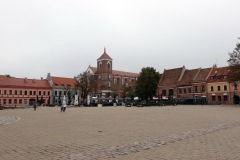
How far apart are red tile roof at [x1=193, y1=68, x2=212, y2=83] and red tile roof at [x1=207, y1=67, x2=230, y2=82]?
1.26 meters

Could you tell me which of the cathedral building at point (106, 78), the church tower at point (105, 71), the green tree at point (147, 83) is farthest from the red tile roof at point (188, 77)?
the church tower at point (105, 71)

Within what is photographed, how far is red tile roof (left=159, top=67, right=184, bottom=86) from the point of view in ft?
274

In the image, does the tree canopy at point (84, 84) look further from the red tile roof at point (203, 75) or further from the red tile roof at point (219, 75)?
the red tile roof at point (219, 75)

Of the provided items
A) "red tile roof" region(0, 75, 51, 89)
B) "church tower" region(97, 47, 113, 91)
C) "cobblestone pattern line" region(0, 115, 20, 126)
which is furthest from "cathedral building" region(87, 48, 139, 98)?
"cobblestone pattern line" region(0, 115, 20, 126)

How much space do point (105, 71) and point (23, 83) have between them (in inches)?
1468

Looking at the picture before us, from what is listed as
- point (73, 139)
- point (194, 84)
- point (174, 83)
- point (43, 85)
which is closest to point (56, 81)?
point (43, 85)

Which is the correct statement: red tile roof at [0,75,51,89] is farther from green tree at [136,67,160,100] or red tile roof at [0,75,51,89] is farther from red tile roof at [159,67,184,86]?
red tile roof at [159,67,184,86]

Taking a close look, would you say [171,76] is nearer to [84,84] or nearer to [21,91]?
[84,84]

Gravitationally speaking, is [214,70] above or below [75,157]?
above

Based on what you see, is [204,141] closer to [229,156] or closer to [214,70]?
[229,156]

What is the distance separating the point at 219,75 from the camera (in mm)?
71500

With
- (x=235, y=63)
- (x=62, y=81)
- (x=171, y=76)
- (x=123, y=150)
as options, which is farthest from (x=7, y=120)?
(x=62, y=81)

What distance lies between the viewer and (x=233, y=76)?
5141 centimetres

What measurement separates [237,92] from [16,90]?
6981 centimetres
